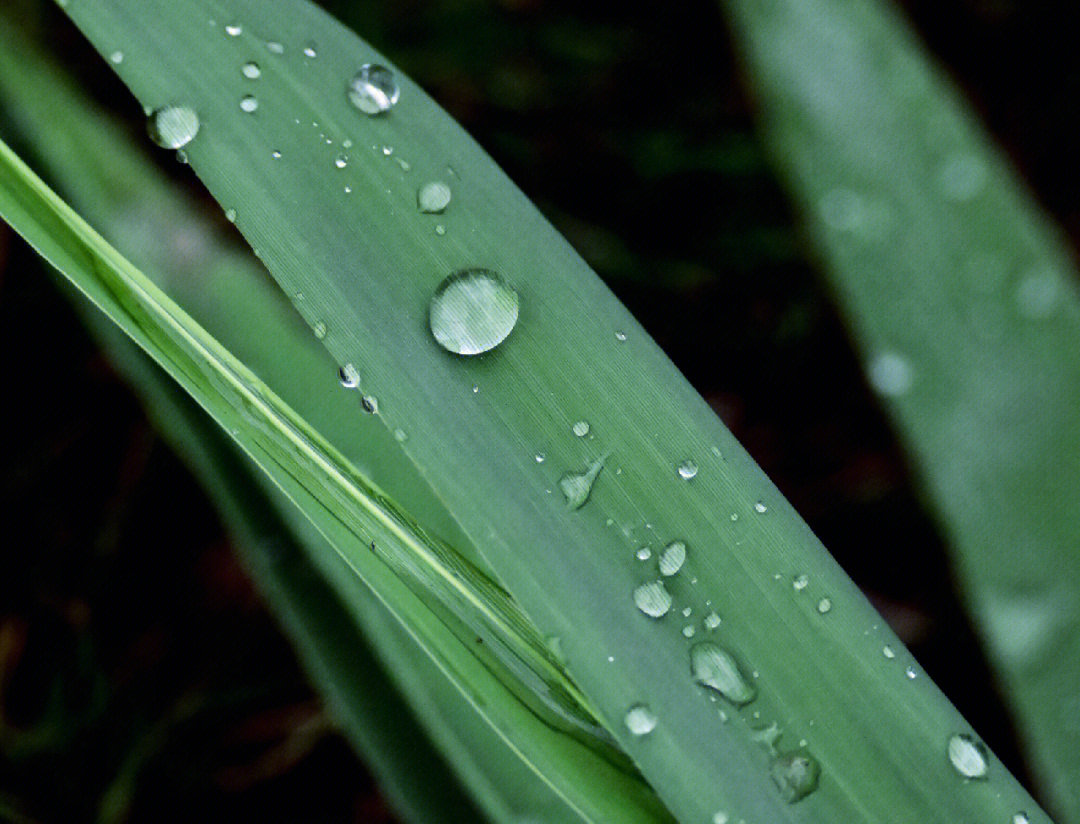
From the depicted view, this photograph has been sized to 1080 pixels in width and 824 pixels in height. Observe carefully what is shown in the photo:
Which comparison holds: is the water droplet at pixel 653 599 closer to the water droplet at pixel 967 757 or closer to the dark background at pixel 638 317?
the water droplet at pixel 967 757

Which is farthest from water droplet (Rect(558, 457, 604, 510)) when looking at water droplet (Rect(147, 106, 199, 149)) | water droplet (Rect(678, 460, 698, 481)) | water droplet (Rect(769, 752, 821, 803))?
water droplet (Rect(147, 106, 199, 149))

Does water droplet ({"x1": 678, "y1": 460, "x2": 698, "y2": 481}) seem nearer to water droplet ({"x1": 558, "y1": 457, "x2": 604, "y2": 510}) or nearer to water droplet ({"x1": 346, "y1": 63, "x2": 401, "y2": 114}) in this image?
water droplet ({"x1": 558, "y1": 457, "x2": 604, "y2": 510})

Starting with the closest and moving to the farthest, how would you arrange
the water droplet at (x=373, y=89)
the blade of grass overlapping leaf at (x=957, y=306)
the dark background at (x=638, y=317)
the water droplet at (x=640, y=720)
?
1. the water droplet at (x=640, y=720)
2. the water droplet at (x=373, y=89)
3. the blade of grass overlapping leaf at (x=957, y=306)
4. the dark background at (x=638, y=317)

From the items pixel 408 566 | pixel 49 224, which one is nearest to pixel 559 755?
pixel 408 566

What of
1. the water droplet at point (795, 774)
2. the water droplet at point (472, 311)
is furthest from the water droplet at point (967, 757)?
the water droplet at point (472, 311)

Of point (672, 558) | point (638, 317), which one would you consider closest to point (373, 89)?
point (672, 558)

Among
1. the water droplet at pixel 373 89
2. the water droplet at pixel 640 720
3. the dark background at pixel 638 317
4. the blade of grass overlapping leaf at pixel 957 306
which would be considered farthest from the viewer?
the dark background at pixel 638 317

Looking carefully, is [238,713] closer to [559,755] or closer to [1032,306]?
[559,755]
